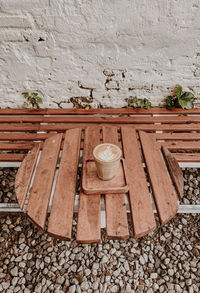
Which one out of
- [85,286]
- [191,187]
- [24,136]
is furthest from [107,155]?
[191,187]

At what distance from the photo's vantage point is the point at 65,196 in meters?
1.40

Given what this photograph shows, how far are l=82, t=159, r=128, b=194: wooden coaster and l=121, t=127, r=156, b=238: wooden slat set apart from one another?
0.22 ft

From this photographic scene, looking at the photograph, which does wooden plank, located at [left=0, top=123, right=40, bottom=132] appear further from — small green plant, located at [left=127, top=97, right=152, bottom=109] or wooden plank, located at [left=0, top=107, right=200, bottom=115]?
small green plant, located at [left=127, top=97, right=152, bottom=109]

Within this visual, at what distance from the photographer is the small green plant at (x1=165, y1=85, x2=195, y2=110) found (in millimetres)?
2670

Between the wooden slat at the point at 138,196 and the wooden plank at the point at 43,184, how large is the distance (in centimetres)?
52

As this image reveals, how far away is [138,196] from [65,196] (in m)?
0.45

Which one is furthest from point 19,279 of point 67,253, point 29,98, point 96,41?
point 96,41

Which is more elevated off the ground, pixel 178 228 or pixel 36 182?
pixel 36 182

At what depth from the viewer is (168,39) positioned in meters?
2.30

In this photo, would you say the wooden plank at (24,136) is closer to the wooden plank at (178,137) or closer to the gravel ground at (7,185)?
the gravel ground at (7,185)

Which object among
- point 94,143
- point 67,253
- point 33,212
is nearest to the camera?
point 33,212

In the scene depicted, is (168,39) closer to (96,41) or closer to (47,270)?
(96,41)

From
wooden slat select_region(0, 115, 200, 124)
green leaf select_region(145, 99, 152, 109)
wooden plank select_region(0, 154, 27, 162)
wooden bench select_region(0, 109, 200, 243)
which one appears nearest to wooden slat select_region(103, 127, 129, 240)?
wooden bench select_region(0, 109, 200, 243)

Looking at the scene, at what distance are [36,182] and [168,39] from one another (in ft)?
6.22
